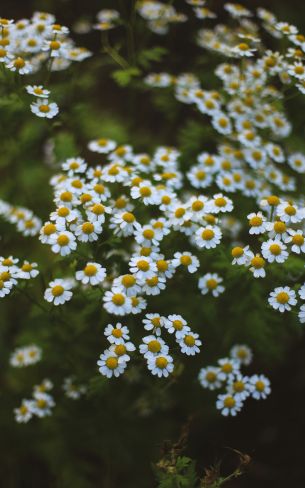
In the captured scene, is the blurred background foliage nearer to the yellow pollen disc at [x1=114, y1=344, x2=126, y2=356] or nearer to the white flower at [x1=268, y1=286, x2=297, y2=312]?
the white flower at [x1=268, y1=286, x2=297, y2=312]

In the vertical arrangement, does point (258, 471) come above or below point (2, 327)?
below

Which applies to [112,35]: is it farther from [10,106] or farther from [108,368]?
[108,368]

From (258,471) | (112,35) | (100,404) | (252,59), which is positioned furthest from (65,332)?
(112,35)

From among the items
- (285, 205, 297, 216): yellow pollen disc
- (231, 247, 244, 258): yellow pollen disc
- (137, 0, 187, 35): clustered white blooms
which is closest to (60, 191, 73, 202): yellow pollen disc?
(231, 247, 244, 258): yellow pollen disc

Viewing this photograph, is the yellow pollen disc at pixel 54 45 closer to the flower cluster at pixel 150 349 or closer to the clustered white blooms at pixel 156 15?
the clustered white blooms at pixel 156 15

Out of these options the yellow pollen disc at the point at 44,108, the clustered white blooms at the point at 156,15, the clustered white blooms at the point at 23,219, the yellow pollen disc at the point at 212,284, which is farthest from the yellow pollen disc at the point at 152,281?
the clustered white blooms at the point at 156,15

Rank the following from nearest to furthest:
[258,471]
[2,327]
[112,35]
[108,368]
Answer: [108,368], [258,471], [2,327], [112,35]
